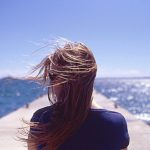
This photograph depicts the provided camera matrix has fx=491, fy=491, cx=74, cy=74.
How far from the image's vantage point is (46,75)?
2400 millimetres

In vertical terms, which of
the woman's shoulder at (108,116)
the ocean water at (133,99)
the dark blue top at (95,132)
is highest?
the woman's shoulder at (108,116)

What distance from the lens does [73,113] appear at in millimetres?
2379

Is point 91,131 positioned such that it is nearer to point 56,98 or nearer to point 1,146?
point 56,98

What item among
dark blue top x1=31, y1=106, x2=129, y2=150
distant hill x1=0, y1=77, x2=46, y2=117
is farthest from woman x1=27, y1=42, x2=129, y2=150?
distant hill x1=0, y1=77, x2=46, y2=117

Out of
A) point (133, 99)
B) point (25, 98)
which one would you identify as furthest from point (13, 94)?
point (133, 99)

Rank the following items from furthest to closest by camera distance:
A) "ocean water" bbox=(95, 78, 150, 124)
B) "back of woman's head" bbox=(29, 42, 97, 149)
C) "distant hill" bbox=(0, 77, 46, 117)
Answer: "ocean water" bbox=(95, 78, 150, 124), "distant hill" bbox=(0, 77, 46, 117), "back of woman's head" bbox=(29, 42, 97, 149)

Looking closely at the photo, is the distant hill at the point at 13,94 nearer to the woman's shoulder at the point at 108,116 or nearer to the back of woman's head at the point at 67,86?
the back of woman's head at the point at 67,86

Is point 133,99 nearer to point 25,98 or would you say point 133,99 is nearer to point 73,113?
point 25,98

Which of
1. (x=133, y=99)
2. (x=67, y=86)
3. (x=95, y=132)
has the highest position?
(x=67, y=86)

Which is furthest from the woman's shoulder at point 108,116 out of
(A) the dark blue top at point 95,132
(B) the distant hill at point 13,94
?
(B) the distant hill at point 13,94

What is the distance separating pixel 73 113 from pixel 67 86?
13 cm

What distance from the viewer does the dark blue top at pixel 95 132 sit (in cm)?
240

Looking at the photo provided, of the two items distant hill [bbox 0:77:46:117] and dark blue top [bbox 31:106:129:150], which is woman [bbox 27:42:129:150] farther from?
distant hill [bbox 0:77:46:117]

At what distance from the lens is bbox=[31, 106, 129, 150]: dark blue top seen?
2.40m
